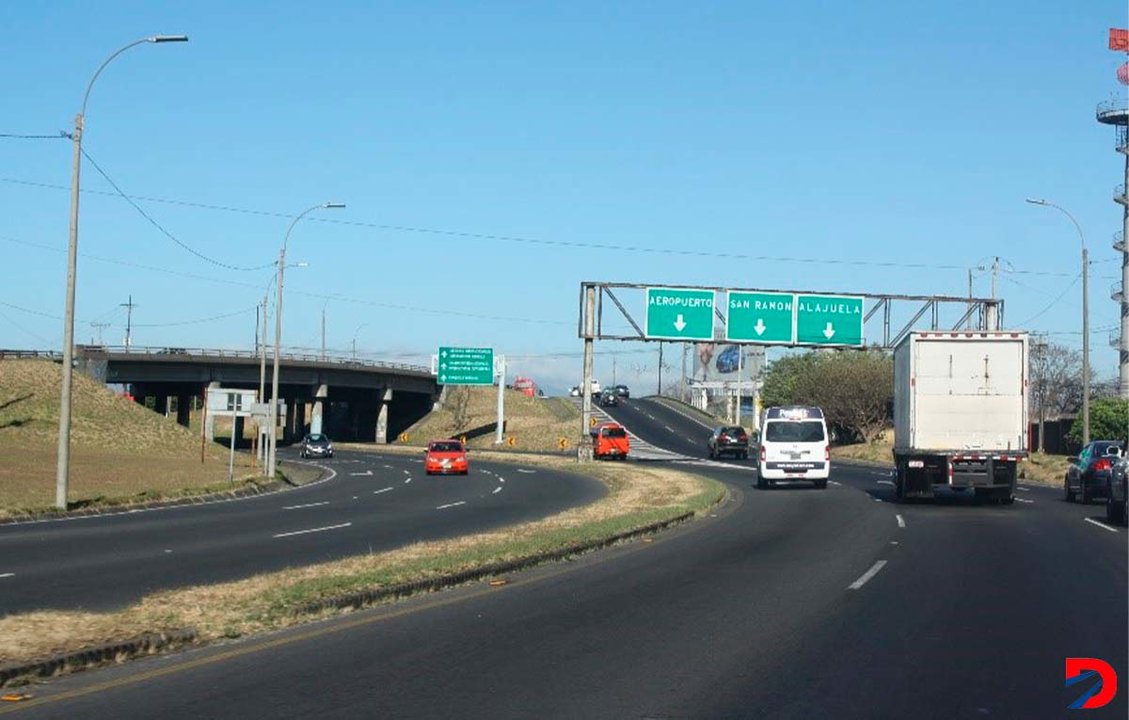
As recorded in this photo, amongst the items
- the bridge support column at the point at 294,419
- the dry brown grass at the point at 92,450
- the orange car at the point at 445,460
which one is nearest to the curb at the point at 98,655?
the dry brown grass at the point at 92,450

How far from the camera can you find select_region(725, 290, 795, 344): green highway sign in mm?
54625

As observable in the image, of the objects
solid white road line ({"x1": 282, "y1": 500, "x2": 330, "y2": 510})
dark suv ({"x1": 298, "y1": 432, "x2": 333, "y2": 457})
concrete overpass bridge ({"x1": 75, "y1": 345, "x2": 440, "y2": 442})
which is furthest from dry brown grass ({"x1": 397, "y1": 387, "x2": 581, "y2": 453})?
solid white road line ({"x1": 282, "y1": 500, "x2": 330, "y2": 510})

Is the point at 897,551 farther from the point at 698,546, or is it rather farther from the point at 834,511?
the point at 834,511

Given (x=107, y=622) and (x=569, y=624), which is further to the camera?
(x=569, y=624)

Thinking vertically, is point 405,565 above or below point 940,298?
below

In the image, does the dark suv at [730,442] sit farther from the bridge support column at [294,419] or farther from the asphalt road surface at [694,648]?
the asphalt road surface at [694,648]

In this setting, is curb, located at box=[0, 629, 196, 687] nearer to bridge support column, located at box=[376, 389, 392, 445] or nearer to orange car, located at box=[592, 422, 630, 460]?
orange car, located at box=[592, 422, 630, 460]

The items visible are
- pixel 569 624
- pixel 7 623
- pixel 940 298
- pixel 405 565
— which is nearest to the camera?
pixel 7 623

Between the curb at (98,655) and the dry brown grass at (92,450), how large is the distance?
17.8 m

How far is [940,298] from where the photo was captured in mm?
54969

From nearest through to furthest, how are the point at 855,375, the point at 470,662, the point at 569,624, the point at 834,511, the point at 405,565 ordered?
the point at 470,662
the point at 569,624
the point at 405,565
the point at 834,511
the point at 855,375

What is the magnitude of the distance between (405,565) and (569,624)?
4519 mm

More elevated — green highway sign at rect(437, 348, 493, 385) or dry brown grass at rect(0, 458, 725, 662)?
green highway sign at rect(437, 348, 493, 385)

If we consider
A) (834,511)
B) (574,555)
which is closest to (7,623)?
(574,555)
